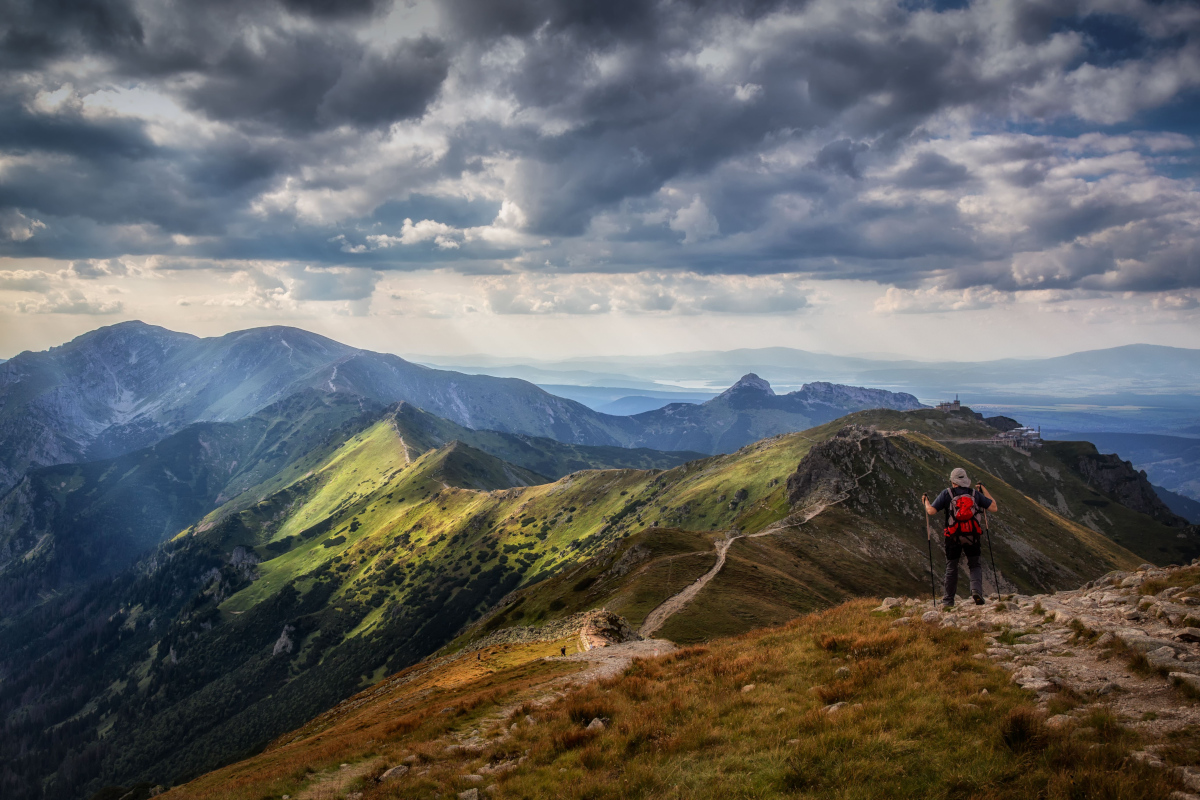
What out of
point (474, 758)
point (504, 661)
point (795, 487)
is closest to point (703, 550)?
point (504, 661)

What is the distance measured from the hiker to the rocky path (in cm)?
134

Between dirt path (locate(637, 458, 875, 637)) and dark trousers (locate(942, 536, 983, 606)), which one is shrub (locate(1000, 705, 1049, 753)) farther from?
dirt path (locate(637, 458, 875, 637))

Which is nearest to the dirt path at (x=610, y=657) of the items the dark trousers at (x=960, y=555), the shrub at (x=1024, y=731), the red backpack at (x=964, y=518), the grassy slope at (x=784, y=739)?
the grassy slope at (x=784, y=739)

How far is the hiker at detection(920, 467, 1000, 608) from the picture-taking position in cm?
2322

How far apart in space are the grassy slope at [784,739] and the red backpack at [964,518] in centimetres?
477

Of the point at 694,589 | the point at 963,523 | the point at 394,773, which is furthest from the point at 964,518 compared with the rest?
the point at 694,589

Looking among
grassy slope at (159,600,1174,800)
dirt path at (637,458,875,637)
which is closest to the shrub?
grassy slope at (159,600,1174,800)

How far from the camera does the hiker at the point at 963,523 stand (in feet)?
76.2

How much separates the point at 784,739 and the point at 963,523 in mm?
13619

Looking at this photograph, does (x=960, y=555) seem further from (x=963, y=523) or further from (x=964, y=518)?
(x=964, y=518)

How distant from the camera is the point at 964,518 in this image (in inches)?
915

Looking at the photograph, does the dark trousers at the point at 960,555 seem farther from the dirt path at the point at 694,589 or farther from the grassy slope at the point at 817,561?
the dirt path at the point at 694,589

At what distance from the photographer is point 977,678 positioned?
50.0 ft

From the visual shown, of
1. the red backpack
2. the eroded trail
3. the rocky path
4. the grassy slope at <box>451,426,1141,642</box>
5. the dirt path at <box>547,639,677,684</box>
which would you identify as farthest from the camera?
the grassy slope at <box>451,426,1141,642</box>
